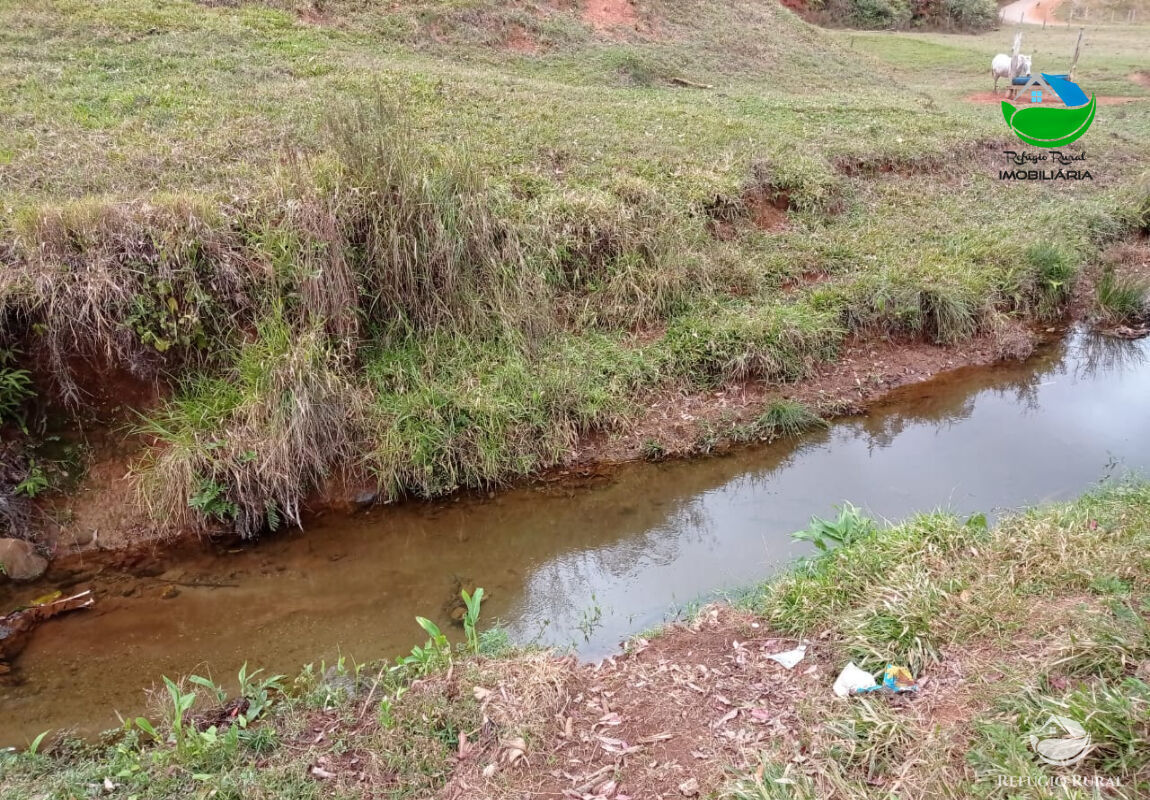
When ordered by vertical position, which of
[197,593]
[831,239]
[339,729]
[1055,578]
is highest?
[831,239]

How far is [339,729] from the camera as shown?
3.40 m

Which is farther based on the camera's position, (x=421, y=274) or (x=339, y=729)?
(x=421, y=274)

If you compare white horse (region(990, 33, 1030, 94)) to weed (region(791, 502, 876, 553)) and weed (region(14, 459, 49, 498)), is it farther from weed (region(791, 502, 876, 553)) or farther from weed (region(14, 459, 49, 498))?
weed (region(14, 459, 49, 498))

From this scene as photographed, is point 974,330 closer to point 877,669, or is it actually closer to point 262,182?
point 877,669

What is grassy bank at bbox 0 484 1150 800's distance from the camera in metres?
2.72

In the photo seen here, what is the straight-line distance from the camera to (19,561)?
4973 mm

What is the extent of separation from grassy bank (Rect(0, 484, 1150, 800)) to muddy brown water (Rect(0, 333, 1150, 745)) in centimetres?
40

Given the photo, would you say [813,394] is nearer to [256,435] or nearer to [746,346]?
[746,346]

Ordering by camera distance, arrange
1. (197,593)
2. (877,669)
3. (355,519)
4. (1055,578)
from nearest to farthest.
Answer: (877,669) < (1055,578) < (197,593) < (355,519)

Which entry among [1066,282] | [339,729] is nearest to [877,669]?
[339,729]

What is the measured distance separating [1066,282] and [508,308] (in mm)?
6520

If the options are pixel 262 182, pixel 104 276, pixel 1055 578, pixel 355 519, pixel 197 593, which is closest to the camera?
pixel 1055 578

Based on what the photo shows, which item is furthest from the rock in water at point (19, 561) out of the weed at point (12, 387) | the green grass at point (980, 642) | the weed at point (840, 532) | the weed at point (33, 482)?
the weed at point (840, 532)

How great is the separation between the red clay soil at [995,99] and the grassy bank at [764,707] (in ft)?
48.3
